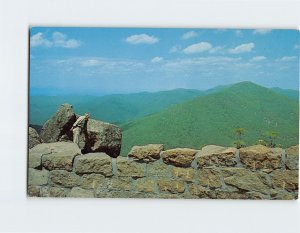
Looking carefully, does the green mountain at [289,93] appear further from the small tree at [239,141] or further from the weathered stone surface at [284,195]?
the weathered stone surface at [284,195]

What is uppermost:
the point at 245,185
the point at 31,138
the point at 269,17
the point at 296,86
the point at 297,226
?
the point at 269,17

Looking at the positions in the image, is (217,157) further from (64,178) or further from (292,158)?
(64,178)

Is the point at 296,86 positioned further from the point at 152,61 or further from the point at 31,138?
the point at 31,138

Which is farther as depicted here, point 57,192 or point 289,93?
point 57,192

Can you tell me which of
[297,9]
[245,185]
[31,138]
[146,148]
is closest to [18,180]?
[31,138]

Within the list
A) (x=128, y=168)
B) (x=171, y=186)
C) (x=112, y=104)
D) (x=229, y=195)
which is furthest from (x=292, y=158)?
(x=112, y=104)

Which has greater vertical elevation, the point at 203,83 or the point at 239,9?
the point at 239,9
